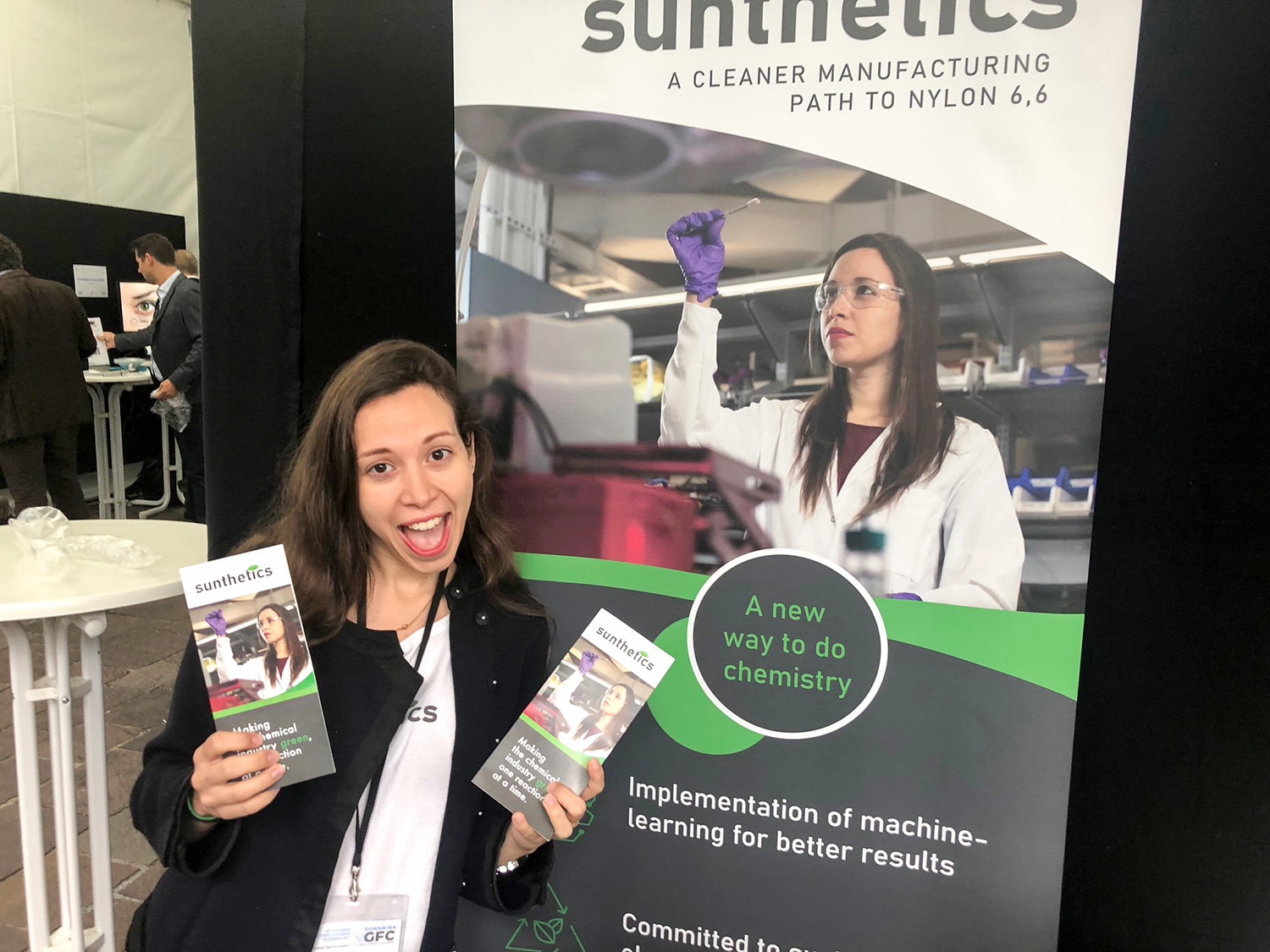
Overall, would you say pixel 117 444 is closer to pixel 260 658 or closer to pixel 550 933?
pixel 550 933

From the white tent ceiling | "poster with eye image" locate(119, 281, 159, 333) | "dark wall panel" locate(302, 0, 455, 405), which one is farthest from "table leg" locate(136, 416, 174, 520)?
"dark wall panel" locate(302, 0, 455, 405)

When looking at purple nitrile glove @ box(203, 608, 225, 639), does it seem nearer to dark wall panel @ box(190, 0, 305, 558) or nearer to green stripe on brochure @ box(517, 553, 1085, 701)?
dark wall panel @ box(190, 0, 305, 558)

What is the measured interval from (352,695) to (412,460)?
354mm

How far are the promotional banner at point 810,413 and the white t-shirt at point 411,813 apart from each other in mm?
250

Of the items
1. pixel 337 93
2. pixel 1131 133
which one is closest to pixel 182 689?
pixel 337 93

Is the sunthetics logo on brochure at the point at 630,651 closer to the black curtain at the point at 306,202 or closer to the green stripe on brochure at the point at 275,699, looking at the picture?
the green stripe on brochure at the point at 275,699

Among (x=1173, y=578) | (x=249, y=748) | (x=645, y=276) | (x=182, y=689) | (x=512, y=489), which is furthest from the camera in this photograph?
(x=512, y=489)

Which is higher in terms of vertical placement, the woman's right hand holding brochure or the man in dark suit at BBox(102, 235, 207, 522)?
the man in dark suit at BBox(102, 235, 207, 522)

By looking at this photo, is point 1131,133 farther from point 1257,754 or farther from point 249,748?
point 249,748

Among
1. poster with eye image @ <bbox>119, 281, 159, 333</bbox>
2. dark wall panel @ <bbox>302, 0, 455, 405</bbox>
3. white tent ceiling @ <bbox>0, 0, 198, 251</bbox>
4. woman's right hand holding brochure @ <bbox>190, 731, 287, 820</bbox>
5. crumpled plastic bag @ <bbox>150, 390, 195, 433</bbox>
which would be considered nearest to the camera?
woman's right hand holding brochure @ <bbox>190, 731, 287, 820</bbox>

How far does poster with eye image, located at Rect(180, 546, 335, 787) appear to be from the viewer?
44.0 inches

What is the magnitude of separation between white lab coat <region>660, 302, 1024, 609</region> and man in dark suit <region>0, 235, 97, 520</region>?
4434 mm

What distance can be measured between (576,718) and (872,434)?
0.66 m

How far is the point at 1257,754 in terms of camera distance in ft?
4.43
